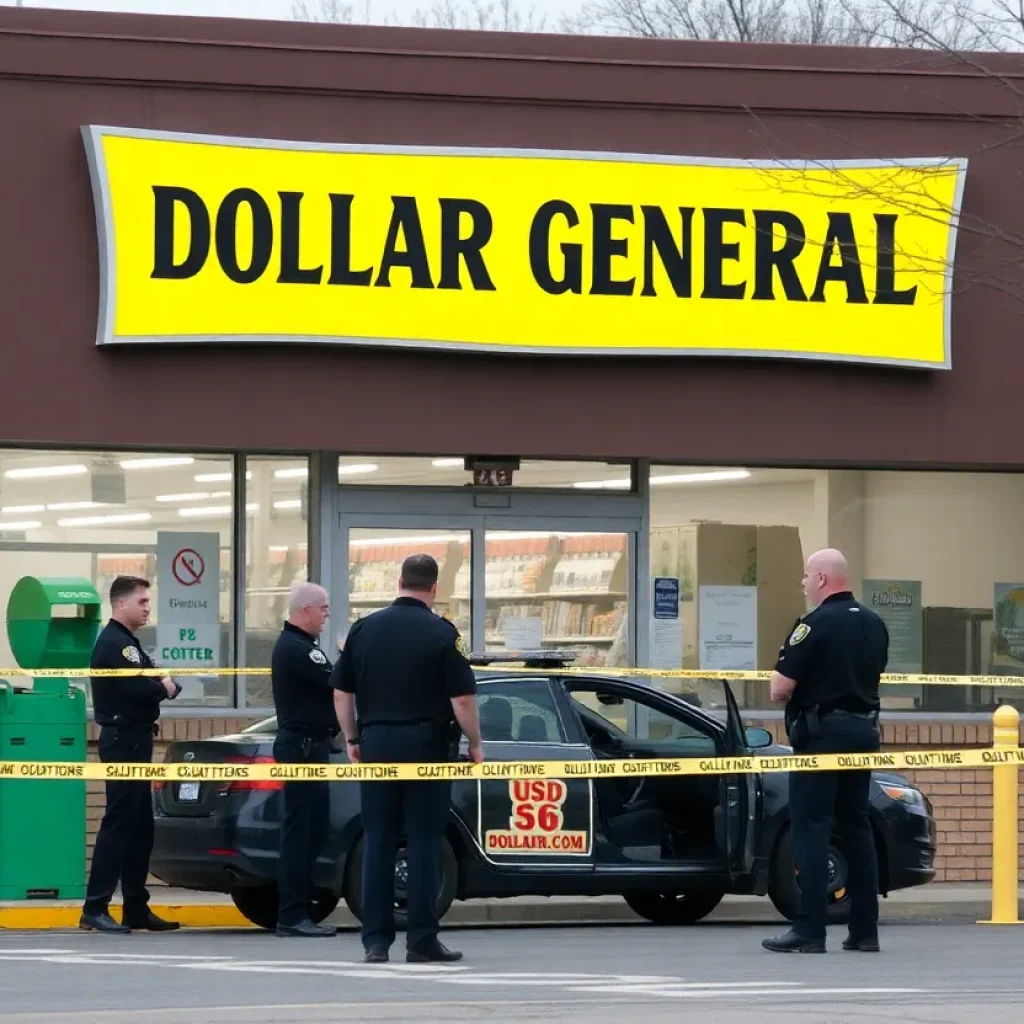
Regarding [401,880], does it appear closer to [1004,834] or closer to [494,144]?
[1004,834]

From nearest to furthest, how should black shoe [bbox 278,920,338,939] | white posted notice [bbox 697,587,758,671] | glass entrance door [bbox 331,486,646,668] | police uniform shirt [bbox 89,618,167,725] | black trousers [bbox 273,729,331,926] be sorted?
black trousers [bbox 273,729,331,926] < black shoe [bbox 278,920,338,939] < police uniform shirt [bbox 89,618,167,725] < glass entrance door [bbox 331,486,646,668] < white posted notice [bbox 697,587,758,671]

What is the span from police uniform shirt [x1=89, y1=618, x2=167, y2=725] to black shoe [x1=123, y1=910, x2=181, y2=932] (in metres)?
1.08

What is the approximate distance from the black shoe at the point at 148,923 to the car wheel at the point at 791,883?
3395mm

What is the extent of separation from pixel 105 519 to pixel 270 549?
3.96 ft

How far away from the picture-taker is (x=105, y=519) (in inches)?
620

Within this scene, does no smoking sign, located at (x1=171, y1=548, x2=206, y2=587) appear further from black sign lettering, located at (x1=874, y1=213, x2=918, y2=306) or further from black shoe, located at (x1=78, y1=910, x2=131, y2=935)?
black sign lettering, located at (x1=874, y1=213, x2=918, y2=306)

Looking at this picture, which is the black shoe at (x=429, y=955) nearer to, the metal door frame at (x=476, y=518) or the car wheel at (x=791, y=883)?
the car wheel at (x=791, y=883)

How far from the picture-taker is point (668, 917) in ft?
44.0

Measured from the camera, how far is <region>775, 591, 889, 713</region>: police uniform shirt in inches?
412

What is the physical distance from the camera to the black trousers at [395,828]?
988cm

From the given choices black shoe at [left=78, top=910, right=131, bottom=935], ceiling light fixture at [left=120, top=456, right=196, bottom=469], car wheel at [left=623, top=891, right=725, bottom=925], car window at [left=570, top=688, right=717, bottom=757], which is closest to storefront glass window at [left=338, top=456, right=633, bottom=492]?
ceiling light fixture at [left=120, top=456, right=196, bottom=469]

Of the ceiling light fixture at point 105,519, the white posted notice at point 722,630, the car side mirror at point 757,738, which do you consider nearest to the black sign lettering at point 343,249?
the ceiling light fixture at point 105,519

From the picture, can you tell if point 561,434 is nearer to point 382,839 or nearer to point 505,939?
point 505,939

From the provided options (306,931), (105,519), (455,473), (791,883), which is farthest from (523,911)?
(105,519)
